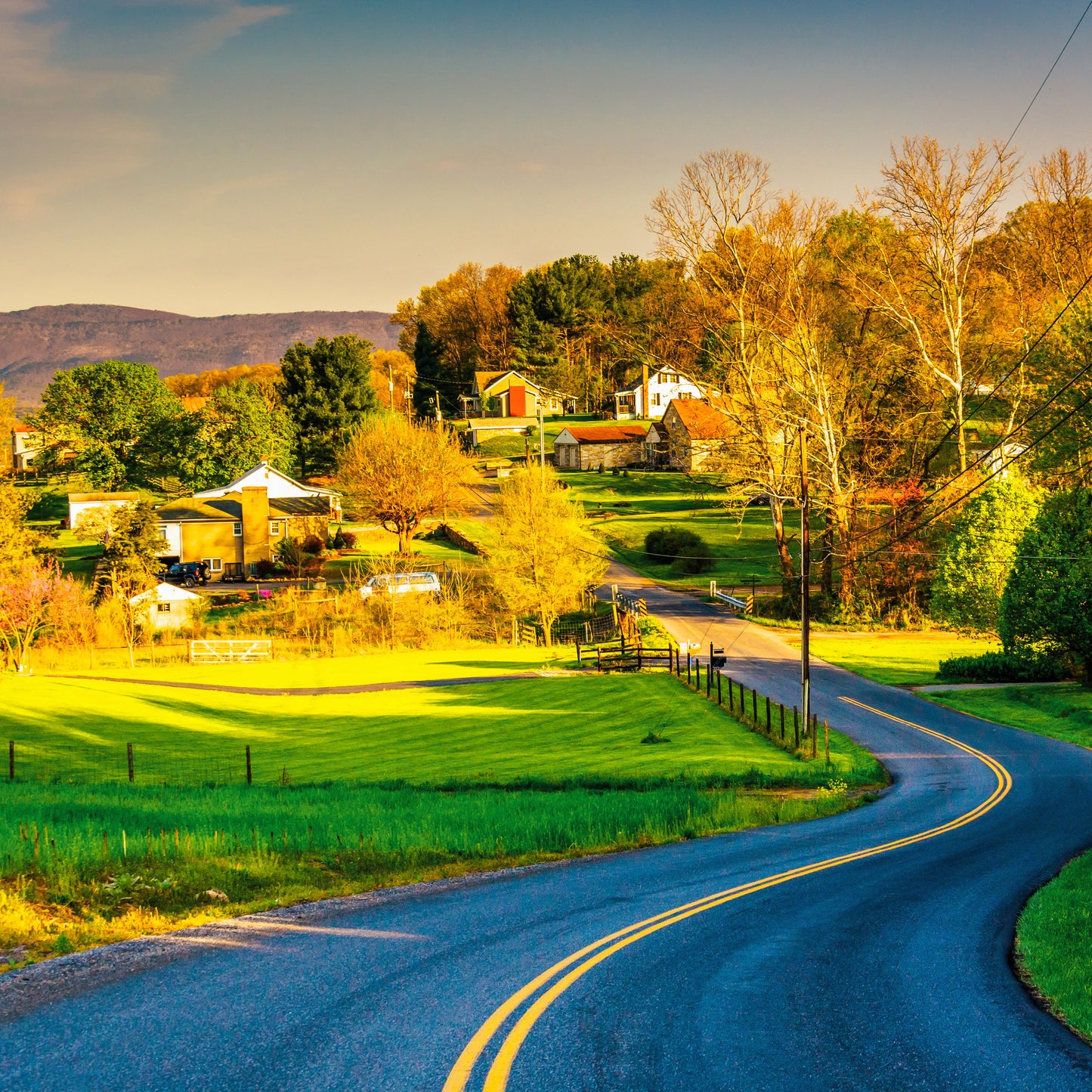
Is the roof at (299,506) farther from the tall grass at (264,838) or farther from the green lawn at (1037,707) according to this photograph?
the tall grass at (264,838)

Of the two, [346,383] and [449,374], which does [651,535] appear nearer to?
[346,383]

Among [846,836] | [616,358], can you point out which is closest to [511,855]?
[846,836]

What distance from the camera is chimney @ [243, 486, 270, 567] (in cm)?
7538

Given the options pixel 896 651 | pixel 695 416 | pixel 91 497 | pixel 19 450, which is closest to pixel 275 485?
pixel 91 497

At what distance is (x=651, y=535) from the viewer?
74.6 metres

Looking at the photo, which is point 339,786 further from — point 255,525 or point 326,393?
point 326,393

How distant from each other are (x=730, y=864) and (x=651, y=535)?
59.0 m

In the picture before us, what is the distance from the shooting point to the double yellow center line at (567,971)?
26.2 ft

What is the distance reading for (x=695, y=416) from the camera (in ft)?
336

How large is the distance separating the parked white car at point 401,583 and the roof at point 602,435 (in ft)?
180

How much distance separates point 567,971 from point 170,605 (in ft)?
177

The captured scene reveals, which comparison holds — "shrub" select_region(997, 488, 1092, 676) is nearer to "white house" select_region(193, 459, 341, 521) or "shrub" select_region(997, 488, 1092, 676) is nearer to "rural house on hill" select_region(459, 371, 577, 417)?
"white house" select_region(193, 459, 341, 521)

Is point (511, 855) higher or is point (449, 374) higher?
point (449, 374)

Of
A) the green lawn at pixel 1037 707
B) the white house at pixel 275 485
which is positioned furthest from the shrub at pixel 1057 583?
the white house at pixel 275 485
